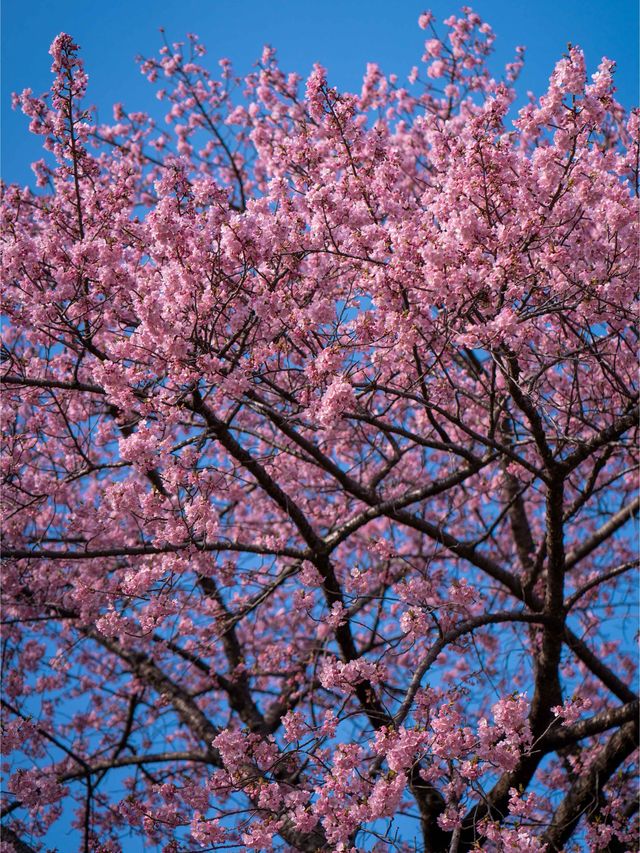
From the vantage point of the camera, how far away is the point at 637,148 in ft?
20.1

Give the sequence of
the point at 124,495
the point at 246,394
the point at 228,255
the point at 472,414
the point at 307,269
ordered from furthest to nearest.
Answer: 1. the point at 472,414
2. the point at 307,269
3. the point at 246,394
4. the point at 124,495
5. the point at 228,255

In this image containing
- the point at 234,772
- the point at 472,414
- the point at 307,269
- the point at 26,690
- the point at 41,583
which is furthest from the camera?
the point at 26,690

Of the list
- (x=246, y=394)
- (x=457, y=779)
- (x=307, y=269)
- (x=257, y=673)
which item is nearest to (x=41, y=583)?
(x=257, y=673)

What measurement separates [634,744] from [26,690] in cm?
703

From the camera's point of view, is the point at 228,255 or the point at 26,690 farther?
the point at 26,690

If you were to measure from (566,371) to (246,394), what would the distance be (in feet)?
11.8

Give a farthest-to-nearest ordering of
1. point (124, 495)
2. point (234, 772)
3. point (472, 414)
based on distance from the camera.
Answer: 1. point (472, 414)
2. point (124, 495)
3. point (234, 772)

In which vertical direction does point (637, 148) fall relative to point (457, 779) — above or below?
above

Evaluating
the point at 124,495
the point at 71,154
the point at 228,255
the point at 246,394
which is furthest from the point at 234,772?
the point at 71,154

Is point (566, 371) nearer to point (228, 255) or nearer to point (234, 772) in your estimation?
point (228, 255)

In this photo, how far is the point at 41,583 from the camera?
26.9 ft

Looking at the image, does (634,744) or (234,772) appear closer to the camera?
(234,772)

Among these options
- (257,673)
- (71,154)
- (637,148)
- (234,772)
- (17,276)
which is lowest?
(234,772)

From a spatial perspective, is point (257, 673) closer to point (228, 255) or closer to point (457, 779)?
point (457, 779)
